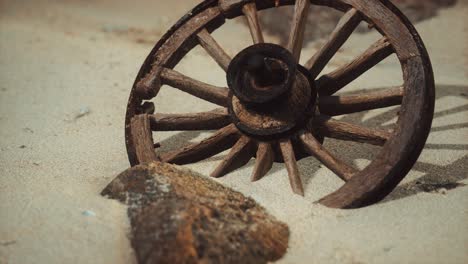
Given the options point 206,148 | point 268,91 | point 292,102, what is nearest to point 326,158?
point 292,102

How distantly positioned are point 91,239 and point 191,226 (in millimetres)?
466

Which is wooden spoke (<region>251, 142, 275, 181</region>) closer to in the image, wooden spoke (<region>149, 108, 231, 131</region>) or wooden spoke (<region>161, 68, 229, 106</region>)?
wooden spoke (<region>149, 108, 231, 131</region>)

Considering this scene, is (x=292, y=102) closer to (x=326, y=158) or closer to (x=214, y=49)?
(x=326, y=158)

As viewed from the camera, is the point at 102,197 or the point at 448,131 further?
the point at 448,131

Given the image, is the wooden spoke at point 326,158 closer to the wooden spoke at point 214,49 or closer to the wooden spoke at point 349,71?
the wooden spoke at point 349,71

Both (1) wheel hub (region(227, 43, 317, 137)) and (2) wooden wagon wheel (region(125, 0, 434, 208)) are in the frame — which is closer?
(2) wooden wagon wheel (region(125, 0, 434, 208))

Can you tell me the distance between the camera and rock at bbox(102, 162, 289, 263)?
73.4 inches

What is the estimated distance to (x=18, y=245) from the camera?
2.08 m

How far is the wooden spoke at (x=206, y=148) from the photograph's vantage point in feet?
8.86


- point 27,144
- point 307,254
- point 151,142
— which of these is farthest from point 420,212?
point 27,144

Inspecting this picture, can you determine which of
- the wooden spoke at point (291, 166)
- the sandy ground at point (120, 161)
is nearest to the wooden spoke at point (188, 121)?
the sandy ground at point (120, 161)

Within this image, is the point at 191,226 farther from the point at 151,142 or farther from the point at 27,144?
the point at 27,144

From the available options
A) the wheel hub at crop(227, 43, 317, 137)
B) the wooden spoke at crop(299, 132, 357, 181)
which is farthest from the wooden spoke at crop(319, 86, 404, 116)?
the wooden spoke at crop(299, 132, 357, 181)

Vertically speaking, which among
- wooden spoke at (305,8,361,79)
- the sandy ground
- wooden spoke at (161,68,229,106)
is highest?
wooden spoke at (305,8,361,79)
